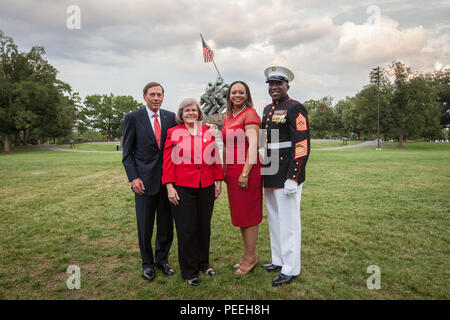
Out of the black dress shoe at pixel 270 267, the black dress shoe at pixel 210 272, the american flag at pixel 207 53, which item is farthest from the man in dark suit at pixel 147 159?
the american flag at pixel 207 53

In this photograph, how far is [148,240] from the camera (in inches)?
131

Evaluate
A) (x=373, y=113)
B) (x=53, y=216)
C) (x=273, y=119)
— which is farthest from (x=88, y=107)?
(x=273, y=119)

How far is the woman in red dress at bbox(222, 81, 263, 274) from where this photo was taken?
3020mm

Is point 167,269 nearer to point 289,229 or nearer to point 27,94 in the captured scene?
point 289,229

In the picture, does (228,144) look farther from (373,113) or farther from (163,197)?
(373,113)

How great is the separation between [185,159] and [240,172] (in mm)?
654

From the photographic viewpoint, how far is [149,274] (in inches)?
126

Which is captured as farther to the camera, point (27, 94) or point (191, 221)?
point (27, 94)

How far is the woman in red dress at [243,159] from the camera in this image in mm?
3020

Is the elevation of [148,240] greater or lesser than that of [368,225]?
greater

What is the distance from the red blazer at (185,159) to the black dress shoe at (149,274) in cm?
114

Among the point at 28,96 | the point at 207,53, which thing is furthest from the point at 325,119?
the point at 28,96

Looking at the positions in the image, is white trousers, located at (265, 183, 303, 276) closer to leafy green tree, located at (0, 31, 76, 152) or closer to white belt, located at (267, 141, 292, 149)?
white belt, located at (267, 141, 292, 149)

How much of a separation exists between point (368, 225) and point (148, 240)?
3923 millimetres
